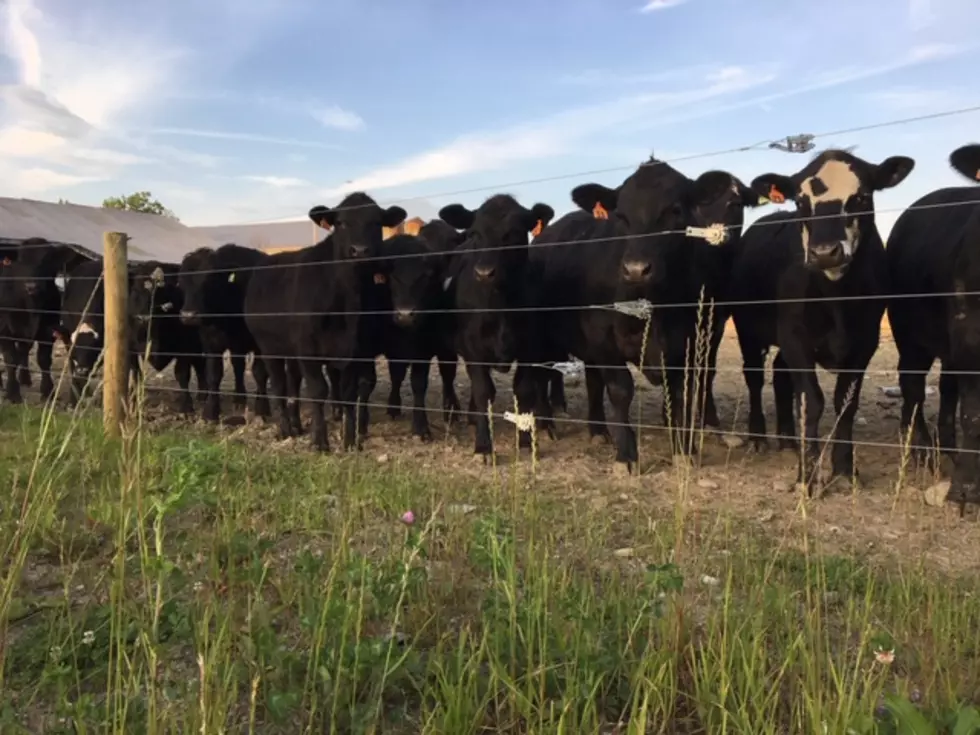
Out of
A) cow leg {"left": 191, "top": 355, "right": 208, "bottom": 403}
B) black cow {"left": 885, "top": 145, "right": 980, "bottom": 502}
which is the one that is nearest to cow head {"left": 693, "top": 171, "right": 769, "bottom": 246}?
black cow {"left": 885, "top": 145, "right": 980, "bottom": 502}

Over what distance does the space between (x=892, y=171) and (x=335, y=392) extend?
5.96 m

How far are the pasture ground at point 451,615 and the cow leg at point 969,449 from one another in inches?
13.1

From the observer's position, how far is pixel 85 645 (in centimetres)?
289

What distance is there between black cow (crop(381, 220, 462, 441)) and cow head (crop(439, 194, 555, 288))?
16.4 inches

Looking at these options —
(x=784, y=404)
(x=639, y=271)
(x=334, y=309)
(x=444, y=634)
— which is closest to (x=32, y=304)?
(x=334, y=309)

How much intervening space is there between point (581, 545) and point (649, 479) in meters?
2.42

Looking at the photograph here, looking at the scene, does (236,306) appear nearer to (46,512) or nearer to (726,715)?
(46,512)

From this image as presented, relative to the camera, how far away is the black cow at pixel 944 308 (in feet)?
18.1

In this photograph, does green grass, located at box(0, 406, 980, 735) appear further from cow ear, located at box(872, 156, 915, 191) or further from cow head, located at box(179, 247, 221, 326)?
cow head, located at box(179, 247, 221, 326)

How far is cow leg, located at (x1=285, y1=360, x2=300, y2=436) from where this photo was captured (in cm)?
875

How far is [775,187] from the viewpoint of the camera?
6.77 metres

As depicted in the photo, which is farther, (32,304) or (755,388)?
(32,304)

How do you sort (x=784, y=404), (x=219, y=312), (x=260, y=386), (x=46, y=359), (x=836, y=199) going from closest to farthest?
(x=836, y=199) → (x=784, y=404) → (x=260, y=386) → (x=219, y=312) → (x=46, y=359)

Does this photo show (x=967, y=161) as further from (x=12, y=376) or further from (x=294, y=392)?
(x=12, y=376)
